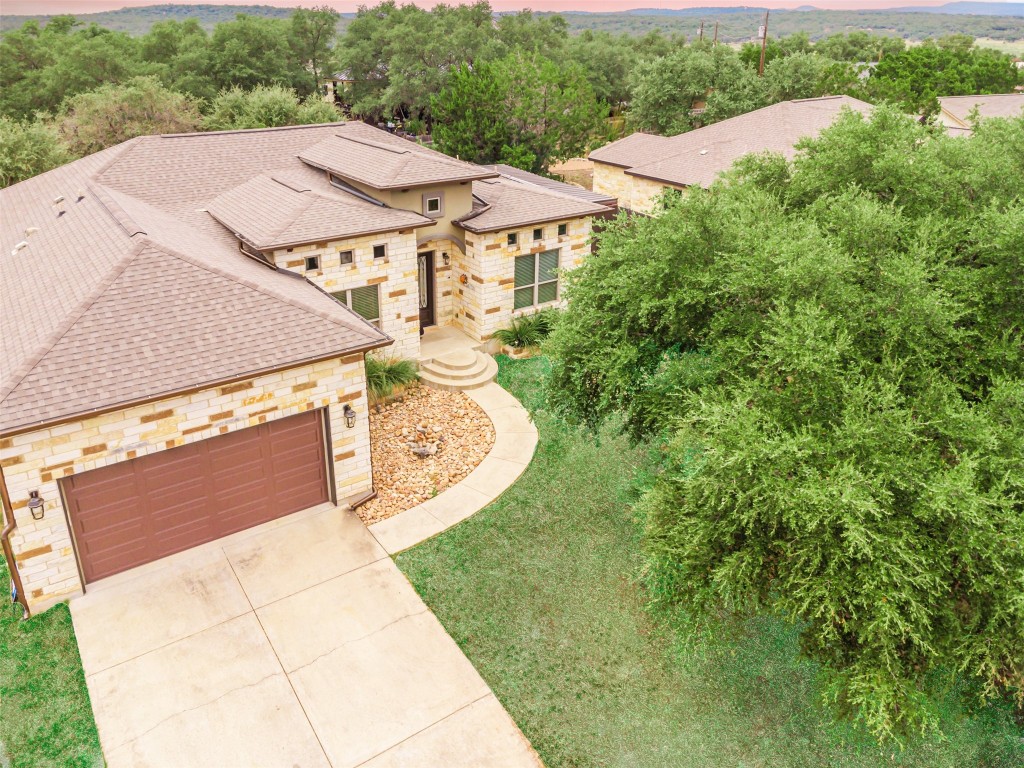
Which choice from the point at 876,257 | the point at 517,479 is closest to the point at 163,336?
the point at 517,479

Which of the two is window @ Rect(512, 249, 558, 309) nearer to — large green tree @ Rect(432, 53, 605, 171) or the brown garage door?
the brown garage door

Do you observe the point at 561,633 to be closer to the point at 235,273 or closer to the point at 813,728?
the point at 813,728

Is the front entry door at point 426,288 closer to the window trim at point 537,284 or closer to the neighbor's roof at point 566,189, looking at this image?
→ the window trim at point 537,284

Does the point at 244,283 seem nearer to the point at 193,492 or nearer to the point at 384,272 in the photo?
the point at 193,492

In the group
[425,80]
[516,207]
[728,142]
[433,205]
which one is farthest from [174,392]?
[425,80]

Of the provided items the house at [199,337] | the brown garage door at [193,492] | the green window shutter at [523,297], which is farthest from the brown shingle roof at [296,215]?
the brown garage door at [193,492]

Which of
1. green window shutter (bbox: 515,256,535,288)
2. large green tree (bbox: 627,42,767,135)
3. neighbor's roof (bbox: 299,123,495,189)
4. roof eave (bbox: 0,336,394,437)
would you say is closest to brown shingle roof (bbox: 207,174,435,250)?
neighbor's roof (bbox: 299,123,495,189)
